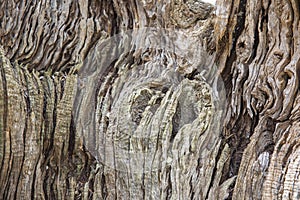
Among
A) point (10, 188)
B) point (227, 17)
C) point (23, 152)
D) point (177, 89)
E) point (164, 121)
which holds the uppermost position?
point (227, 17)

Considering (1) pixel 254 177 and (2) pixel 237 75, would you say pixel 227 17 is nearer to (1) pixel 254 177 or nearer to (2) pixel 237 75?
(2) pixel 237 75

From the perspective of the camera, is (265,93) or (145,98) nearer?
(265,93)

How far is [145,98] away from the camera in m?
1.64

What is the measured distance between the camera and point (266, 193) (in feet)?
4.77

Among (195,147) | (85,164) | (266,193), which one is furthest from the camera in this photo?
(85,164)

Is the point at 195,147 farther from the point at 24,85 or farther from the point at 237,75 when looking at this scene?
the point at 24,85

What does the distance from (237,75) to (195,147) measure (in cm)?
27

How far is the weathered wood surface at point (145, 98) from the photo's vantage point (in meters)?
1.53

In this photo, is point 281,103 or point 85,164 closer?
point 281,103

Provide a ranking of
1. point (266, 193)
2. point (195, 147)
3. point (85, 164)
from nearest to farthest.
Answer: point (266, 193) < point (195, 147) < point (85, 164)

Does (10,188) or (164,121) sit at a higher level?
(164,121)

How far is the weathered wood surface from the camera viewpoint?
1532mm

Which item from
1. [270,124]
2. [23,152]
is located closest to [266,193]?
[270,124]

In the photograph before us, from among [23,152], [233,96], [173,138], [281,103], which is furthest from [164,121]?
[23,152]
